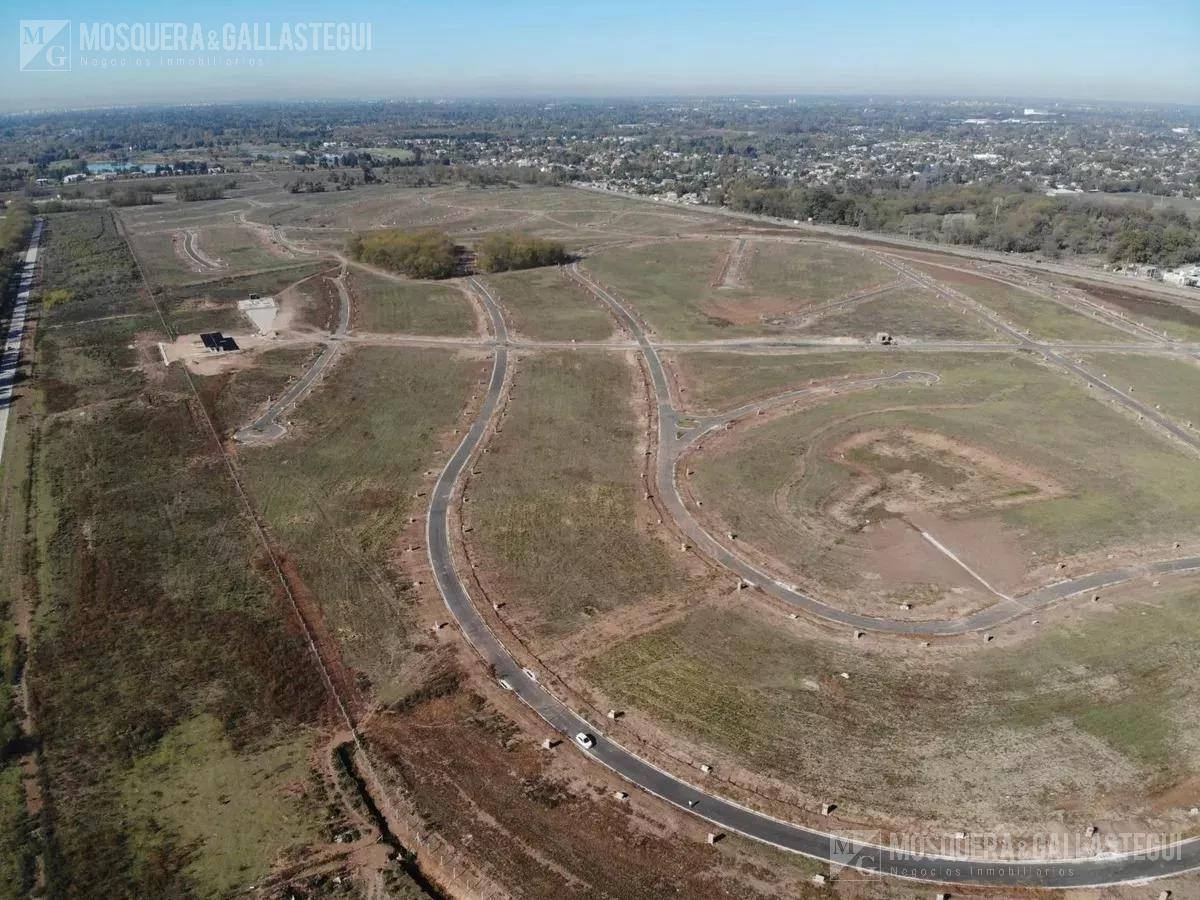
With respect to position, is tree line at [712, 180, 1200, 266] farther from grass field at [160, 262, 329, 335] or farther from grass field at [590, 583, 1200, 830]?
grass field at [590, 583, 1200, 830]

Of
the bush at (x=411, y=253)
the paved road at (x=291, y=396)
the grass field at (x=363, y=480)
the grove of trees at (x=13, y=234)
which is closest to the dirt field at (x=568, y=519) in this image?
the grass field at (x=363, y=480)

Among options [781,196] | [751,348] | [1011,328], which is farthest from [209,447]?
[781,196]

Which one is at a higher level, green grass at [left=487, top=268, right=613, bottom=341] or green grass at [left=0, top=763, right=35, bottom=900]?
green grass at [left=487, top=268, right=613, bottom=341]

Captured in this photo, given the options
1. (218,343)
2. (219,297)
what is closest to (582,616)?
(218,343)

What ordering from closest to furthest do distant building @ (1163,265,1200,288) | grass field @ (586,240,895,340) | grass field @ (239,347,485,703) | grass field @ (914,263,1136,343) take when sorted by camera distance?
grass field @ (239,347,485,703) < grass field @ (914,263,1136,343) < grass field @ (586,240,895,340) < distant building @ (1163,265,1200,288)

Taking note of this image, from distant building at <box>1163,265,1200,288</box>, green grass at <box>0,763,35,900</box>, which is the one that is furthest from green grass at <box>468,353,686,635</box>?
distant building at <box>1163,265,1200,288</box>

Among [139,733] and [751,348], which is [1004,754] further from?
[751,348]
